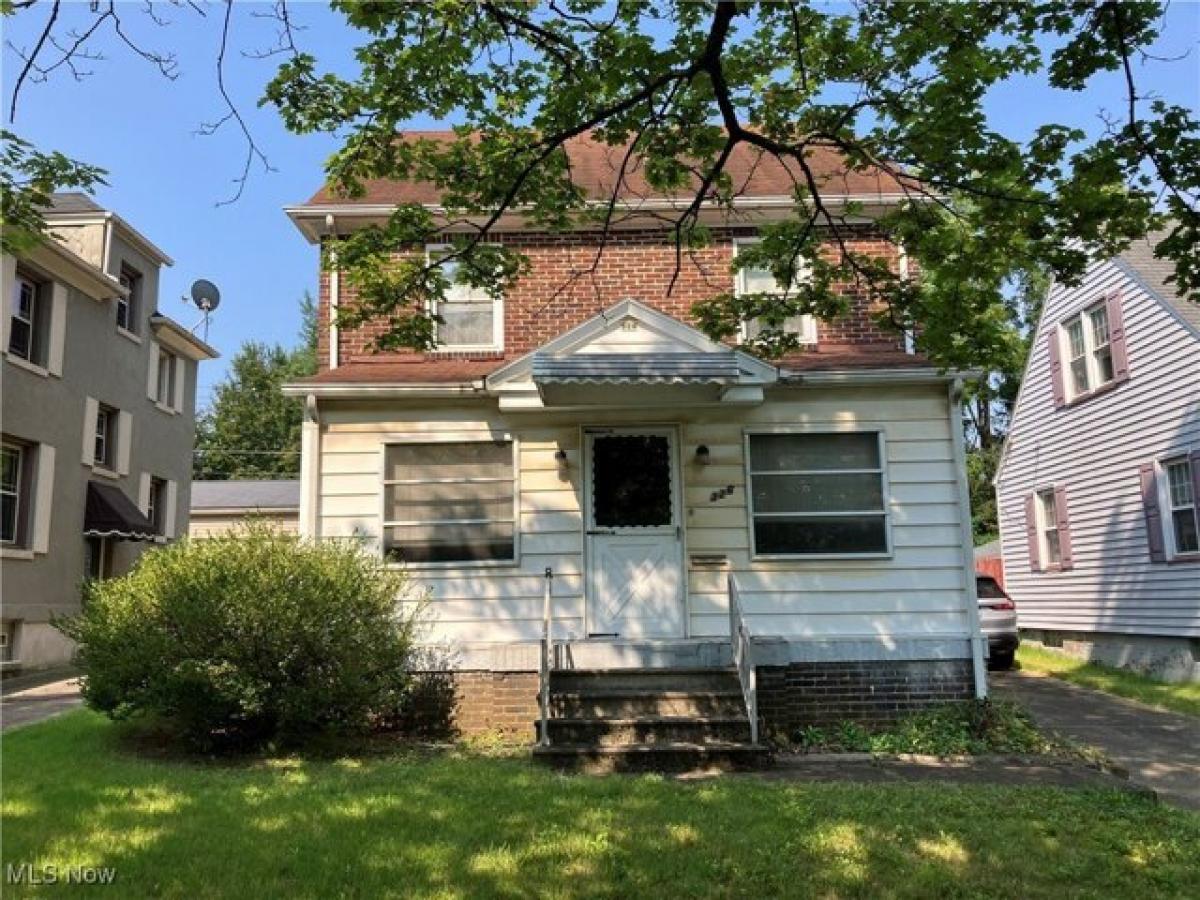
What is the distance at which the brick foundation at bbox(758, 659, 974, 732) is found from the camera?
852 centimetres

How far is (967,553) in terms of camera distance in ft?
29.4

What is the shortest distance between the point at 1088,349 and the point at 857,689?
10703mm

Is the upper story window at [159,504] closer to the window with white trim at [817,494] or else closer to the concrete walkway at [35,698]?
the concrete walkway at [35,698]

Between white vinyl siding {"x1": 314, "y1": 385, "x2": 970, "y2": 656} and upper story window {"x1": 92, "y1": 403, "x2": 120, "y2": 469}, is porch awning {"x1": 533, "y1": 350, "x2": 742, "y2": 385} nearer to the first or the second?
white vinyl siding {"x1": 314, "y1": 385, "x2": 970, "y2": 656}

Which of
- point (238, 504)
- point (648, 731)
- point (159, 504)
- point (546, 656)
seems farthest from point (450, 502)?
point (238, 504)

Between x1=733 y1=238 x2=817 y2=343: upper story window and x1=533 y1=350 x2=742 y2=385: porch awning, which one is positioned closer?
x1=533 y1=350 x2=742 y2=385: porch awning

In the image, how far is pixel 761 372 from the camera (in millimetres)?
8742

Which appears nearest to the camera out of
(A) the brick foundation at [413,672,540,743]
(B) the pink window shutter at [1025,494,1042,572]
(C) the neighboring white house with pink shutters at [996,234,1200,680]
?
(A) the brick foundation at [413,672,540,743]

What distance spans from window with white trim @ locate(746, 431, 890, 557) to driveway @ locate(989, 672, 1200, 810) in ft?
9.48

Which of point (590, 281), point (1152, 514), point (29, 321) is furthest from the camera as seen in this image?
point (29, 321)

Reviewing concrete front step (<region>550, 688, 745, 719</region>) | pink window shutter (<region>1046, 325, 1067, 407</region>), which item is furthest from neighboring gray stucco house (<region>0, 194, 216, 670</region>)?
pink window shutter (<region>1046, 325, 1067, 407</region>)

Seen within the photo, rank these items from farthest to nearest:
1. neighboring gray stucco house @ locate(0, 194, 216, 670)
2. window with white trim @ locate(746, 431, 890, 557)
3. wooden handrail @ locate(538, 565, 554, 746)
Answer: neighboring gray stucco house @ locate(0, 194, 216, 670), window with white trim @ locate(746, 431, 890, 557), wooden handrail @ locate(538, 565, 554, 746)

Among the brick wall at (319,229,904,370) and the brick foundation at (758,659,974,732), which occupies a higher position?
the brick wall at (319,229,904,370)

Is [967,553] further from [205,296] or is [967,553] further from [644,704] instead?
[205,296]
